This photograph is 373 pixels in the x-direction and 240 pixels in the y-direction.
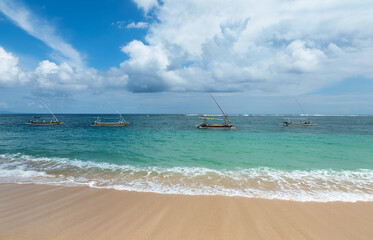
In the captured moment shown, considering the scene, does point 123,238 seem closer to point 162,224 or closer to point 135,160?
point 162,224

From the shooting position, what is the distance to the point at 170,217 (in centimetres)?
551

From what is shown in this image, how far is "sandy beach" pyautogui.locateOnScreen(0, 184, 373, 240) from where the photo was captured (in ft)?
15.5

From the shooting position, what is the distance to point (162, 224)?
512 centimetres

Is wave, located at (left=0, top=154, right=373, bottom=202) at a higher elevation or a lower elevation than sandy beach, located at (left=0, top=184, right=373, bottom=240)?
lower

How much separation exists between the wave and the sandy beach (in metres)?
0.74

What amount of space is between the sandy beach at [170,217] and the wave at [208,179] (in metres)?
0.74

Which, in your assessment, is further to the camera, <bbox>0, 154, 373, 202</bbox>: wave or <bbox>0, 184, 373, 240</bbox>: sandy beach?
<bbox>0, 154, 373, 202</bbox>: wave

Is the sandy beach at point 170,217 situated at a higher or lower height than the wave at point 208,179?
higher

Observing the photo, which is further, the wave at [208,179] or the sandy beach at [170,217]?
the wave at [208,179]

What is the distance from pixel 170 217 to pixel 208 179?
14.1ft

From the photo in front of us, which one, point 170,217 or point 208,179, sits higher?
point 170,217

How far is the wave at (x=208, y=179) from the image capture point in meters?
7.55

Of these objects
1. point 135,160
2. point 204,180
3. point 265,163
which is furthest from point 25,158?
point 265,163

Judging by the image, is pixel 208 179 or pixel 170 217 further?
pixel 208 179
